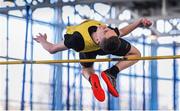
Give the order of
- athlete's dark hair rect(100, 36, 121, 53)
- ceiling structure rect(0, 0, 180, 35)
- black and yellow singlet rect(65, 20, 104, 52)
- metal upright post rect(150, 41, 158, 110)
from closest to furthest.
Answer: athlete's dark hair rect(100, 36, 121, 53) < black and yellow singlet rect(65, 20, 104, 52) < ceiling structure rect(0, 0, 180, 35) < metal upright post rect(150, 41, 158, 110)

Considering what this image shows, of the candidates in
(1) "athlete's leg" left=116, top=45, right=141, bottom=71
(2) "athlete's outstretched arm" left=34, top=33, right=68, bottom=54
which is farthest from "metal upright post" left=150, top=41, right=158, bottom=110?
(2) "athlete's outstretched arm" left=34, top=33, right=68, bottom=54

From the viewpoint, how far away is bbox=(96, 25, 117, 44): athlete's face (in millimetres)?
3535

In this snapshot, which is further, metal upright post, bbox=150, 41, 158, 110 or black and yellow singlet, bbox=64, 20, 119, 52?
metal upright post, bbox=150, 41, 158, 110

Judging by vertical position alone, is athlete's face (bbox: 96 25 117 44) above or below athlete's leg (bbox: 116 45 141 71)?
above

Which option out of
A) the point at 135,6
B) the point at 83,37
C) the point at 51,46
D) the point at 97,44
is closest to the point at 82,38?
the point at 83,37

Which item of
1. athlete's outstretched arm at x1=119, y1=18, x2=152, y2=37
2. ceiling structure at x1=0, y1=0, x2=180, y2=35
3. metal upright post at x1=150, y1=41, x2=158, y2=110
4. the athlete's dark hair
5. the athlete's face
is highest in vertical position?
ceiling structure at x1=0, y1=0, x2=180, y2=35

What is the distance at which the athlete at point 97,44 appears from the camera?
3557 mm

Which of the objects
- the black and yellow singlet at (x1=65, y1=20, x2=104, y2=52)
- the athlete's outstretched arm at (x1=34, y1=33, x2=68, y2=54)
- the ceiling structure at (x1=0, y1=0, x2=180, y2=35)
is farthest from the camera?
the ceiling structure at (x1=0, y1=0, x2=180, y2=35)

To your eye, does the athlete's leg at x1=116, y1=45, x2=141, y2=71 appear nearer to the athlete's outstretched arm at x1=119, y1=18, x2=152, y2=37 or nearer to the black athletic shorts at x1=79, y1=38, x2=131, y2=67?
the black athletic shorts at x1=79, y1=38, x2=131, y2=67

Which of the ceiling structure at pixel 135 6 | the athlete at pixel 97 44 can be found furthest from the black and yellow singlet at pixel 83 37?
the ceiling structure at pixel 135 6

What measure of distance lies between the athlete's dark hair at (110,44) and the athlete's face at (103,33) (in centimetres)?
3

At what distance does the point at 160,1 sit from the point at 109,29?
8.27 metres

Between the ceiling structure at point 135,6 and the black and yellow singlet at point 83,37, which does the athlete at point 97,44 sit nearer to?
the black and yellow singlet at point 83,37

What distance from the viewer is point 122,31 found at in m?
3.79
